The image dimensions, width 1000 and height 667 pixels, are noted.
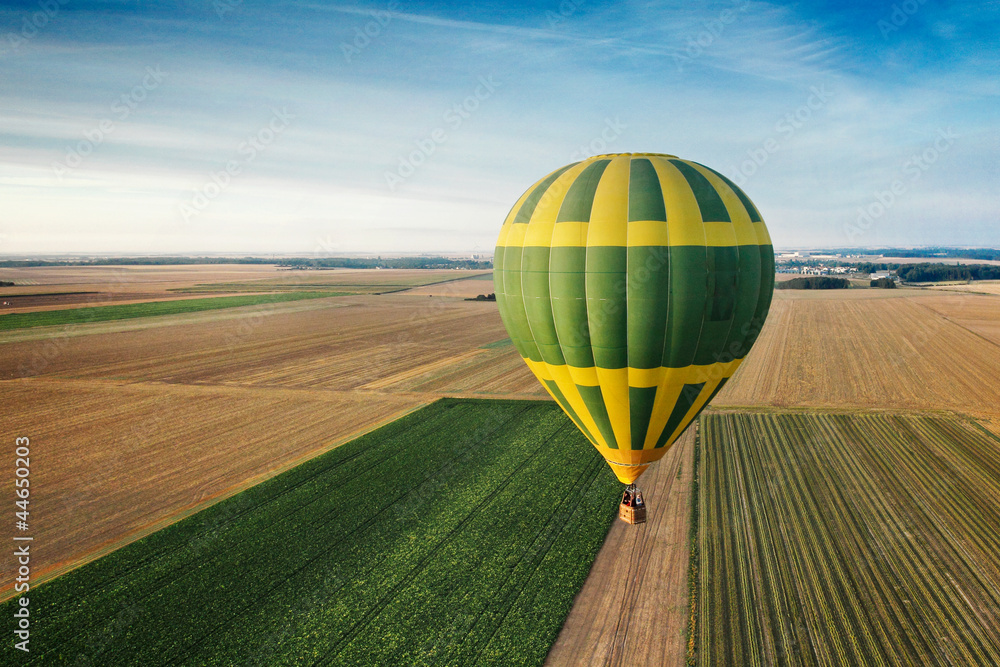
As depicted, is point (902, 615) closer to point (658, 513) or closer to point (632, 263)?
point (658, 513)

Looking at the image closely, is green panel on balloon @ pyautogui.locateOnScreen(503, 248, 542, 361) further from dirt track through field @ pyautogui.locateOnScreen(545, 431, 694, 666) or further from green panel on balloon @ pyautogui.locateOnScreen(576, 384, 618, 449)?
dirt track through field @ pyautogui.locateOnScreen(545, 431, 694, 666)

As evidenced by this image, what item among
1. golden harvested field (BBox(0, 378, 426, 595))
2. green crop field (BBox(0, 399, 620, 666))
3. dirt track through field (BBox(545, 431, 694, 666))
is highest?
golden harvested field (BBox(0, 378, 426, 595))

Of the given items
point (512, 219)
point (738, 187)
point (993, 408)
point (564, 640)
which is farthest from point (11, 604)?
point (993, 408)

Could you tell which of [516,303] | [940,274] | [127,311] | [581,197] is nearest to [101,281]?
[127,311]

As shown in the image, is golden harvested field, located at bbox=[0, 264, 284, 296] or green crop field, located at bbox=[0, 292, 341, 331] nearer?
green crop field, located at bbox=[0, 292, 341, 331]

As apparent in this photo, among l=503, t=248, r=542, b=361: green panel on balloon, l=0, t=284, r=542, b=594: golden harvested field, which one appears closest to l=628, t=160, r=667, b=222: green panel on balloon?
l=503, t=248, r=542, b=361: green panel on balloon

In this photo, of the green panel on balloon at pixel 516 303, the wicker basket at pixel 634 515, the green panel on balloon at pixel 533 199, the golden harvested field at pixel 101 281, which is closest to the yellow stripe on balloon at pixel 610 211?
the green panel on balloon at pixel 533 199

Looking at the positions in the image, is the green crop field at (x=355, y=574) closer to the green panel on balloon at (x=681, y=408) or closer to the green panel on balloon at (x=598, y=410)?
the green panel on balloon at (x=598, y=410)
